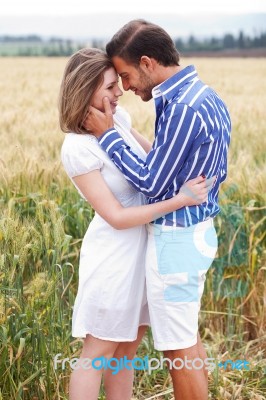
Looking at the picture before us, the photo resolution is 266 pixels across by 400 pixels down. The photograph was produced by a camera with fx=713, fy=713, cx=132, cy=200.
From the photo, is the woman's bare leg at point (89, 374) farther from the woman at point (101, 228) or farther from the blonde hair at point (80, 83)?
the blonde hair at point (80, 83)

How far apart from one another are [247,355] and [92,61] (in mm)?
1620

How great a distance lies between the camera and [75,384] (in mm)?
2164

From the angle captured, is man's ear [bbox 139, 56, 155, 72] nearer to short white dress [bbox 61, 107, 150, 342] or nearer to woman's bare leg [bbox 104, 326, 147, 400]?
short white dress [bbox 61, 107, 150, 342]

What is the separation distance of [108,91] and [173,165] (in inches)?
12.6

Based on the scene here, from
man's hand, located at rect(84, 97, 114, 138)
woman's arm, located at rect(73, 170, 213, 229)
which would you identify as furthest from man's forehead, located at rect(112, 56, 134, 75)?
woman's arm, located at rect(73, 170, 213, 229)

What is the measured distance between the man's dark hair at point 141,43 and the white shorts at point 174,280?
503 millimetres

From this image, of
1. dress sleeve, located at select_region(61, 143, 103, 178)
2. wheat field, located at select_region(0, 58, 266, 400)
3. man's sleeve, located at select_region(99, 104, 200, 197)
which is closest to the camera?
man's sleeve, located at select_region(99, 104, 200, 197)

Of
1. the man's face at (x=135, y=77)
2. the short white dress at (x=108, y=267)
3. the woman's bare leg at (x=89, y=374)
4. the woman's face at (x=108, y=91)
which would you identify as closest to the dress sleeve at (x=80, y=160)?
the short white dress at (x=108, y=267)

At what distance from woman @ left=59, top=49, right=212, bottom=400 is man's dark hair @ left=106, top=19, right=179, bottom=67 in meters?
0.06

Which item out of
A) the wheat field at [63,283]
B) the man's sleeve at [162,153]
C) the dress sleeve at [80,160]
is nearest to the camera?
the man's sleeve at [162,153]

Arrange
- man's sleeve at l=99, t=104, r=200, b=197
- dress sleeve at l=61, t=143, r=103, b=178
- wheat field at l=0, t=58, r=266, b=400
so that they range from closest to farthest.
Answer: man's sleeve at l=99, t=104, r=200, b=197, dress sleeve at l=61, t=143, r=103, b=178, wheat field at l=0, t=58, r=266, b=400

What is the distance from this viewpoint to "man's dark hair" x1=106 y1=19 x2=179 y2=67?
6.87 ft

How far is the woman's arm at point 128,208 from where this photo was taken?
6.67ft

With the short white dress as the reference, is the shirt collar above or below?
above
